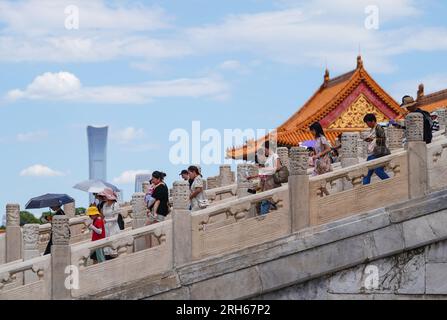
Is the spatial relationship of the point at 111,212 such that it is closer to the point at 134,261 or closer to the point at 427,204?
the point at 134,261

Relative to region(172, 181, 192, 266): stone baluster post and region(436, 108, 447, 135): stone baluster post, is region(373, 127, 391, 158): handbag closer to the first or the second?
region(436, 108, 447, 135): stone baluster post

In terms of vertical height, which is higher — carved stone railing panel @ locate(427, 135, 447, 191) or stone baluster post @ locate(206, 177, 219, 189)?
stone baluster post @ locate(206, 177, 219, 189)

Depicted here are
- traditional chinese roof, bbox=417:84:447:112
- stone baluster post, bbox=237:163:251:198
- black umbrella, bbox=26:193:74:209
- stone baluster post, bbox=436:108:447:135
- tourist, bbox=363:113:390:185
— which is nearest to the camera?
tourist, bbox=363:113:390:185

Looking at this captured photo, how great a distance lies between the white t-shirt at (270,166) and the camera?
518 inches

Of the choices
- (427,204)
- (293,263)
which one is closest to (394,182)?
(427,204)

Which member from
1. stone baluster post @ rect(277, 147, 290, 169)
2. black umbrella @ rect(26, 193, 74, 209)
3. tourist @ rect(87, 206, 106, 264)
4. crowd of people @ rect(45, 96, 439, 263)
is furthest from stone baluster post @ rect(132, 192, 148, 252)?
black umbrella @ rect(26, 193, 74, 209)

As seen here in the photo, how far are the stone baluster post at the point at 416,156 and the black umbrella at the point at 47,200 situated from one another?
22.9ft

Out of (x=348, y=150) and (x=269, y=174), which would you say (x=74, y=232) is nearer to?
(x=269, y=174)

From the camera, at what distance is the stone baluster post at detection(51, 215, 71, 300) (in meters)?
11.2

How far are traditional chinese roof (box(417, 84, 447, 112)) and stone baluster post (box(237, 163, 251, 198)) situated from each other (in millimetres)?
19422

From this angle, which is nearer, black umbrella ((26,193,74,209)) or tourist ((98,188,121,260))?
tourist ((98,188,121,260))

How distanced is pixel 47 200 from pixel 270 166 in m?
5.22

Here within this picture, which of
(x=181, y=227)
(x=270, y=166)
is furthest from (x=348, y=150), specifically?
(x=181, y=227)

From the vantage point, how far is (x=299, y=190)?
39.0 feet
